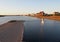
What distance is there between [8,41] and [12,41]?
344 millimetres

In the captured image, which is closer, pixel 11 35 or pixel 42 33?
pixel 11 35

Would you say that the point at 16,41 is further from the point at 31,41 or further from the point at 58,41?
the point at 58,41

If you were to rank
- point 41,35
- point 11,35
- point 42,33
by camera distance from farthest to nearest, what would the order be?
point 42,33, point 41,35, point 11,35

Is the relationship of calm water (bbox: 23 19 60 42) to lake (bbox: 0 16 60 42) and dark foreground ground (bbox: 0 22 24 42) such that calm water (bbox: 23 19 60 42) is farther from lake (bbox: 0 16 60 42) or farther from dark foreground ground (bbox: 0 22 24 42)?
dark foreground ground (bbox: 0 22 24 42)

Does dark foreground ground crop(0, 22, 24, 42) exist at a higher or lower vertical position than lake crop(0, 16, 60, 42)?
higher

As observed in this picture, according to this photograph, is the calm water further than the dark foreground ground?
Yes

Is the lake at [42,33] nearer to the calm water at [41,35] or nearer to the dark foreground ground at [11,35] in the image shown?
the calm water at [41,35]

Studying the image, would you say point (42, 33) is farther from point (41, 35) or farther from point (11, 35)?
point (11, 35)

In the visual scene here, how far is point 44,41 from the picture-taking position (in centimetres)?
1494

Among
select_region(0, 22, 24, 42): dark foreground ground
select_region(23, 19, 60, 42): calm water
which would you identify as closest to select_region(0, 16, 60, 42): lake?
select_region(23, 19, 60, 42): calm water

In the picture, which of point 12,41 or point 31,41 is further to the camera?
point 31,41

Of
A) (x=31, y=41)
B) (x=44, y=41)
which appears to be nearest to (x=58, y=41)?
(x=44, y=41)

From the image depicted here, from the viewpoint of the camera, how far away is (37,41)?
49.1 ft

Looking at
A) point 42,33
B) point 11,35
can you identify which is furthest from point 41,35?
point 11,35
